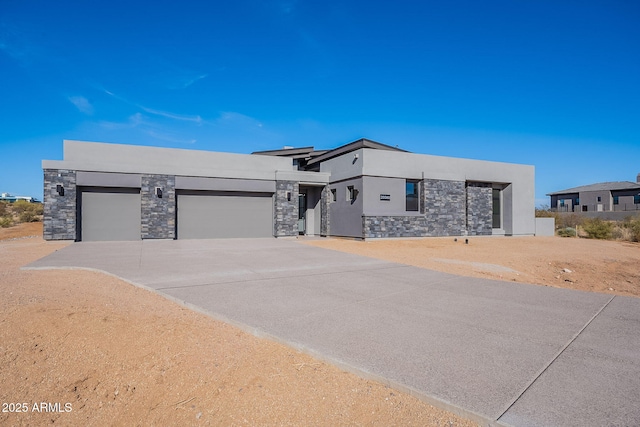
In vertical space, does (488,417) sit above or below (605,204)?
below

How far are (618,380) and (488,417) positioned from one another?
1.53m

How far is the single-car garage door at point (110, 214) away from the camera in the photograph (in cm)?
1622

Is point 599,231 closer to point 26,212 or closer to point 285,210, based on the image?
point 285,210

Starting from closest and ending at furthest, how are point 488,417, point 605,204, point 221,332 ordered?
1. point 488,417
2. point 221,332
3. point 605,204

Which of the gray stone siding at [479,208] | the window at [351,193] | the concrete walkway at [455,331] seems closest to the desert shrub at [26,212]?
the concrete walkway at [455,331]

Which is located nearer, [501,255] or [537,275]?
[537,275]

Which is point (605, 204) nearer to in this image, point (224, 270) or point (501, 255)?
point (501, 255)

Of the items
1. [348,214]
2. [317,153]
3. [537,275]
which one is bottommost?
Answer: [537,275]

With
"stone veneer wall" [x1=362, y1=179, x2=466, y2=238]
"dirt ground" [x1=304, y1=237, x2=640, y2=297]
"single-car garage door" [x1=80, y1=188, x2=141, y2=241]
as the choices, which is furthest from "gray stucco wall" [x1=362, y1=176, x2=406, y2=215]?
"single-car garage door" [x1=80, y1=188, x2=141, y2=241]

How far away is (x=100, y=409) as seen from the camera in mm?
2781

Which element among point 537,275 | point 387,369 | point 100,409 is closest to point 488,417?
point 387,369

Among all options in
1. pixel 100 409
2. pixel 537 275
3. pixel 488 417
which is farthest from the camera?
pixel 537 275

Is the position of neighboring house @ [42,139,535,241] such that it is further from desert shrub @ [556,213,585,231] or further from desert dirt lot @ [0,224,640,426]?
desert dirt lot @ [0,224,640,426]

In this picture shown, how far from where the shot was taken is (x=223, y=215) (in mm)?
18484
